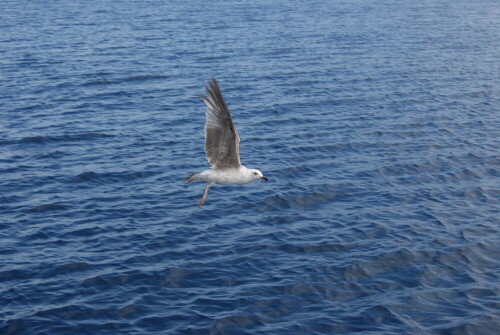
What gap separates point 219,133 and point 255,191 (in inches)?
527

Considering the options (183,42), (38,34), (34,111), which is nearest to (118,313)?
(34,111)

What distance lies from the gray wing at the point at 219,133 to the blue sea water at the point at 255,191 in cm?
579

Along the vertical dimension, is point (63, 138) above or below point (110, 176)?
above

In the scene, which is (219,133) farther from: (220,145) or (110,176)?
(110,176)

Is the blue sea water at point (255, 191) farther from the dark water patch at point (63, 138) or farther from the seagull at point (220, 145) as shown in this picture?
the seagull at point (220, 145)

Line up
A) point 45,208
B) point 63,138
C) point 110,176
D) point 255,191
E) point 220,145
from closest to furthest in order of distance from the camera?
1. point 220,145
2. point 45,208
3. point 255,191
4. point 110,176
5. point 63,138

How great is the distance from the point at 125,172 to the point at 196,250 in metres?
8.73

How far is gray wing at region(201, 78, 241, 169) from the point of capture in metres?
17.5

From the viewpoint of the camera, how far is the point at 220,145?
18.8 m

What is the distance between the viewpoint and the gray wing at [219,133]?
17.5 metres

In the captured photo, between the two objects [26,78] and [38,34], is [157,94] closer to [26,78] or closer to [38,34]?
[26,78]

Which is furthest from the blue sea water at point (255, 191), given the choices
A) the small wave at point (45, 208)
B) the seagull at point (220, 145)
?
the seagull at point (220, 145)

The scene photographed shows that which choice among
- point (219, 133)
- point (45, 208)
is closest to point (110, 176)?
point (45, 208)

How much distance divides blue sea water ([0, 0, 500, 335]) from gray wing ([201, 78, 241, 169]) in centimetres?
579
